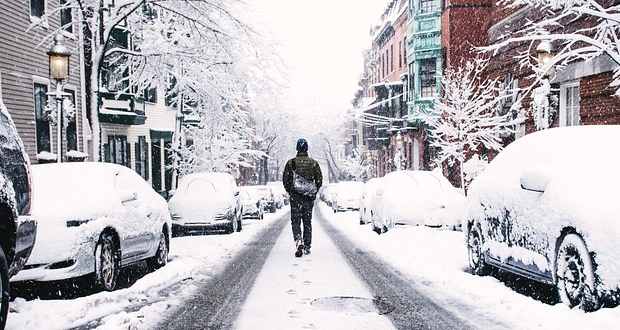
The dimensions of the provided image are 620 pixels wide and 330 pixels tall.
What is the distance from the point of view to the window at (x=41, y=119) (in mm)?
19109

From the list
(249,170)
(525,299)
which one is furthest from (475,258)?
(249,170)

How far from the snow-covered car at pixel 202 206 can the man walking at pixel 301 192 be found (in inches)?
226

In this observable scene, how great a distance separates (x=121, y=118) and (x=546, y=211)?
872 inches

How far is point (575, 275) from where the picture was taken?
6.32 metres

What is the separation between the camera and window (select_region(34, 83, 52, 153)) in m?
19.1

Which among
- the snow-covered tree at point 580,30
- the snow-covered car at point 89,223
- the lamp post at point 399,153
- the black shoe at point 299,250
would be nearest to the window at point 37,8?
the snow-covered car at point 89,223

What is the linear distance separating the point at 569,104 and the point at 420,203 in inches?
253

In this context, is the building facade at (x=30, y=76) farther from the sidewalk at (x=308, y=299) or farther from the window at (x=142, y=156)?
the window at (x=142, y=156)

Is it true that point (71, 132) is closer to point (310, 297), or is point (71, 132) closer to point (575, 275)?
point (310, 297)

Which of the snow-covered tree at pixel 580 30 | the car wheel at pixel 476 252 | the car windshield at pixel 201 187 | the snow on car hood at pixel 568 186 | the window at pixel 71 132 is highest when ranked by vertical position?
the snow-covered tree at pixel 580 30

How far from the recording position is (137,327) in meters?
6.11

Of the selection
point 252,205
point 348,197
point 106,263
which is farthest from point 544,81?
point 348,197

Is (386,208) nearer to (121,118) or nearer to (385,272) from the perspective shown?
(385,272)

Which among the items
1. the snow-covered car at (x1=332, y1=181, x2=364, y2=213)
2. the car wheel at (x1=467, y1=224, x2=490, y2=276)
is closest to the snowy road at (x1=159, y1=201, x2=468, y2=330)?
the car wheel at (x1=467, y1=224, x2=490, y2=276)
